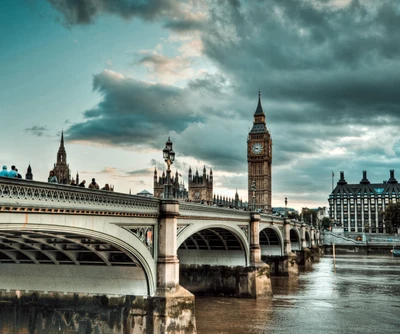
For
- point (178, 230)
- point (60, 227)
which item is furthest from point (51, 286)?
point (60, 227)

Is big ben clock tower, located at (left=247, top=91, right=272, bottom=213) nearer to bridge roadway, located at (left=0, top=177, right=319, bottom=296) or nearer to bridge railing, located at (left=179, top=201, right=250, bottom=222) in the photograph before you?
bridge railing, located at (left=179, top=201, right=250, bottom=222)

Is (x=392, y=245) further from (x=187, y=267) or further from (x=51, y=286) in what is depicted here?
(x=51, y=286)

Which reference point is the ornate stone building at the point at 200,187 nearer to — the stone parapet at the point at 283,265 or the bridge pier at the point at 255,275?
the stone parapet at the point at 283,265

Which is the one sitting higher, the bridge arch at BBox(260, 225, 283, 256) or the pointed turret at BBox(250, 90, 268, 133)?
the pointed turret at BBox(250, 90, 268, 133)

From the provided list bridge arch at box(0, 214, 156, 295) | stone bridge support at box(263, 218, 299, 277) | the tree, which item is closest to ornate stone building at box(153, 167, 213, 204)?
the tree

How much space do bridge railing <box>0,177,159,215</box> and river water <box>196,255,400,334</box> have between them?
457 inches

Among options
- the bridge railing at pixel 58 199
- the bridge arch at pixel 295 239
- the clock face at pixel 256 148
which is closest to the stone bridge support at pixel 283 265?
the bridge arch at pixel 295 239

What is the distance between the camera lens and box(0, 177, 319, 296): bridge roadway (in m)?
13.8

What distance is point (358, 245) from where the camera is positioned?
11788cm

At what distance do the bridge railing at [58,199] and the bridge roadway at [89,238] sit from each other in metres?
0.02

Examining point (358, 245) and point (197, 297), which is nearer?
point (197, 297)

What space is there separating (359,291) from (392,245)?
255 feet

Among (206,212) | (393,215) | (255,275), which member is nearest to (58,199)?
(206,212)

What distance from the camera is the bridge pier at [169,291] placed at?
20.7 m
